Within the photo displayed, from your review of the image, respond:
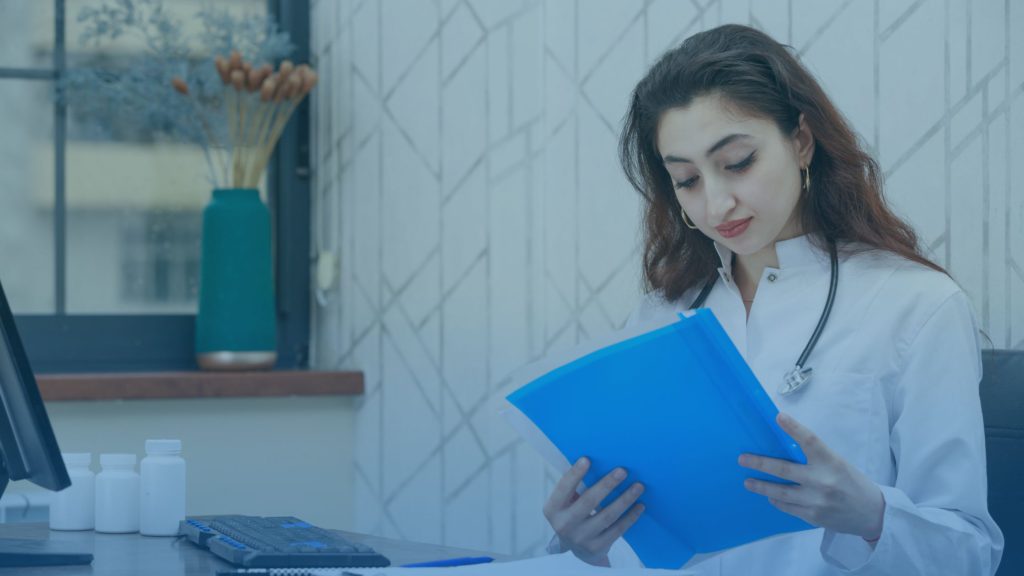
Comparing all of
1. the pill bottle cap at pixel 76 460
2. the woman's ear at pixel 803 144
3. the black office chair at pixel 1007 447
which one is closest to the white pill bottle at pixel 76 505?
the pill bottle cap at pixel 76 460

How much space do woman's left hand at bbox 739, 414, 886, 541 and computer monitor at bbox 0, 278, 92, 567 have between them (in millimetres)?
772

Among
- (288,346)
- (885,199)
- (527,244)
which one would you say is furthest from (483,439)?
(885,199)

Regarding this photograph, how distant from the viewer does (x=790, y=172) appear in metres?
1.62

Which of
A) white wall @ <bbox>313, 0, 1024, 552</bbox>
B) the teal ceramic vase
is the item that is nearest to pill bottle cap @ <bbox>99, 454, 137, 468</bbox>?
white wall @ <bbox>313, 0, 1024, 552</bbox>

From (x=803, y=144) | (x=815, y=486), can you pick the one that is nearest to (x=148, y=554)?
(x=815, y=486)

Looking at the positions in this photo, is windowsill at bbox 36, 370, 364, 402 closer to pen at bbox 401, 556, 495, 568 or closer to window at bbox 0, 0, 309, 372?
window at bbox 0, 0, 309, 372

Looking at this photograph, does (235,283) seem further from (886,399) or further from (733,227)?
(886,399)

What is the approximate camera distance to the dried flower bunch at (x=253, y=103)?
2838 mm

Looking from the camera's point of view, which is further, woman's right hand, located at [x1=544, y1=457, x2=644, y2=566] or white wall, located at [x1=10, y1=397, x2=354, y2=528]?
white wall, located at [x1=10, y1=397, x2=354, y2=528]

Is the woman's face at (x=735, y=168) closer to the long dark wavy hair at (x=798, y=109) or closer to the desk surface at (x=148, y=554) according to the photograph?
the long dark wavy hair at (x=798, y=109)

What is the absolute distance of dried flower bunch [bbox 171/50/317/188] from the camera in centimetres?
284

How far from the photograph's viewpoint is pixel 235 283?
2.86 metres

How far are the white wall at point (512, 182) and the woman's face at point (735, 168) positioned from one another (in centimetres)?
23

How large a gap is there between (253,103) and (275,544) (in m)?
1.65
